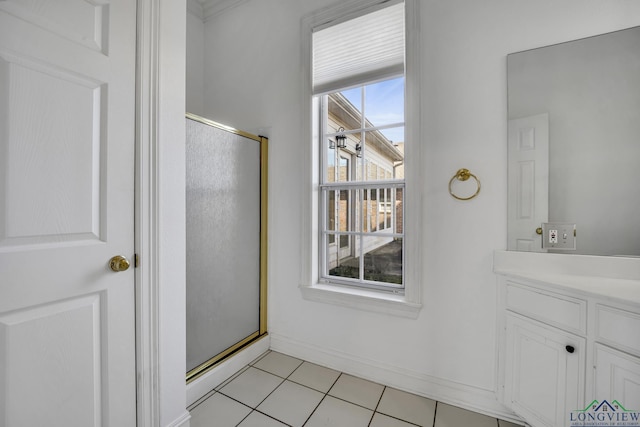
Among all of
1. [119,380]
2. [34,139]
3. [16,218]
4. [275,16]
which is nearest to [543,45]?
[275,16]

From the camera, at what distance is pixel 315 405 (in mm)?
1533

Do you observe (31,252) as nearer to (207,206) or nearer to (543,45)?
(207,206)

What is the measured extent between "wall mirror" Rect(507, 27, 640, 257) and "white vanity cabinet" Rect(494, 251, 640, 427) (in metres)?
0.26

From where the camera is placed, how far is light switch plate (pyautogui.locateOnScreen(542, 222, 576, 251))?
51.5 inches

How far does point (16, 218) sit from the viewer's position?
86 cm

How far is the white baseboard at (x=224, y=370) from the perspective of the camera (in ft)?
5.07

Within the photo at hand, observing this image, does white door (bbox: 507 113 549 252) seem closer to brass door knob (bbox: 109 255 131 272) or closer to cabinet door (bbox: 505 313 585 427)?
cabinet door (bbox: 505 313 585 427)

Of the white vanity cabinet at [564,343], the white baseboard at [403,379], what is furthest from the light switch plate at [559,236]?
the white baseboard at [403,379]

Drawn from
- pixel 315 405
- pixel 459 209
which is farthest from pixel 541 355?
pixel 315 405

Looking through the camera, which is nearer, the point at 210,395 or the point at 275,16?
the point at 210,395

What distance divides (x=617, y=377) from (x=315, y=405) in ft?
4.47

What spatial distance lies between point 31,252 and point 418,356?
193 cm

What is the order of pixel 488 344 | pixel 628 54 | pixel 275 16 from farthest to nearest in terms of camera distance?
pixel 275 16 < pixel 488 344 < pixel 628 54

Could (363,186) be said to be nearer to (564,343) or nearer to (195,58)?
→ (564,343)
